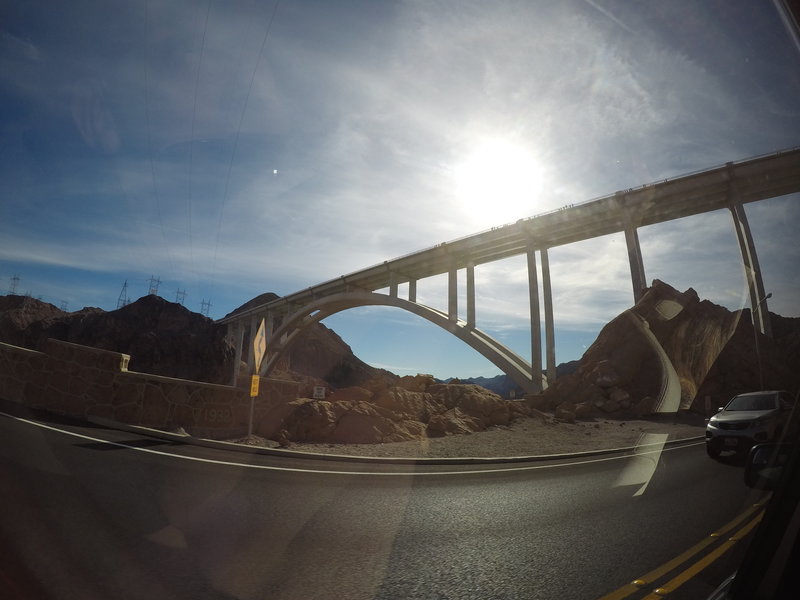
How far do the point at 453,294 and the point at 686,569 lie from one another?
93.5 feet

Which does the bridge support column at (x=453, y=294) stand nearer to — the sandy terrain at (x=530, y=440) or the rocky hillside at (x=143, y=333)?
the sandy terrain at (x=530, y=440)

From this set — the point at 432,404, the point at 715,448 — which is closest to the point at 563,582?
the point at 715,448

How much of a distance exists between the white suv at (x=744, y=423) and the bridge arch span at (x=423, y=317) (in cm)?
1726

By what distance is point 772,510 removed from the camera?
5.03 ft

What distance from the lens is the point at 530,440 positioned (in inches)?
490

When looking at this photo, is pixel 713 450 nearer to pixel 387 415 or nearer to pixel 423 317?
pixel 387 415

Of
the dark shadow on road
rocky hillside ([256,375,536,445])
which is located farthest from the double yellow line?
rocky hillside ([256,375,536,445])

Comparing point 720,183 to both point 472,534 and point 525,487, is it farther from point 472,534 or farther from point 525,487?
point 472,534

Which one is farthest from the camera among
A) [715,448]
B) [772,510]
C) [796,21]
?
[715,448]

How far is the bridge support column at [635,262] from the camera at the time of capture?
23.7 m

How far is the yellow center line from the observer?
2.47 m

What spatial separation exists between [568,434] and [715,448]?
23.0 feet

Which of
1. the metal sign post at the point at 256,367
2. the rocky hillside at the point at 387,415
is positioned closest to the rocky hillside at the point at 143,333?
the rocky hillside at the point at 387,415

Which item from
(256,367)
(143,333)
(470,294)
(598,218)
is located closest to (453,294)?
(470,294)
